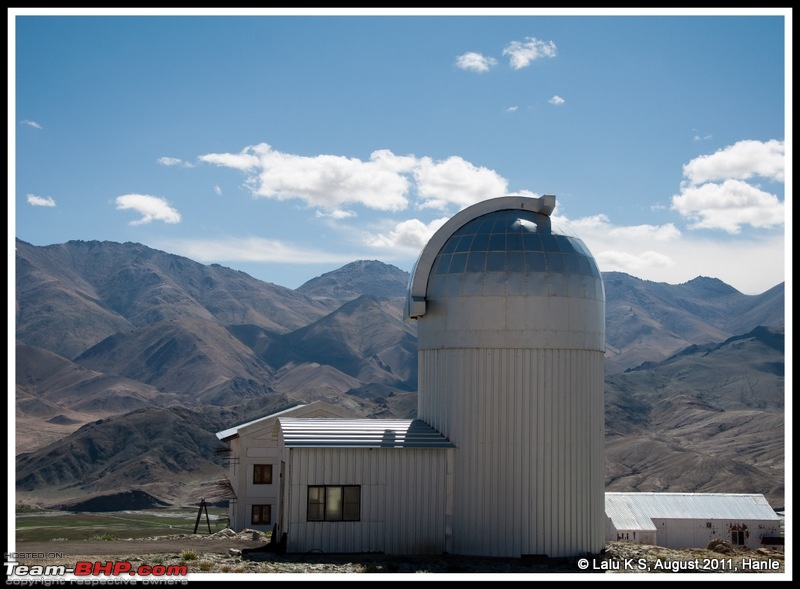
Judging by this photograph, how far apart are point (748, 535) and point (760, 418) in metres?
73.8

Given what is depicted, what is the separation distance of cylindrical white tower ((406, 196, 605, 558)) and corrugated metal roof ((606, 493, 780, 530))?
56.2 feet

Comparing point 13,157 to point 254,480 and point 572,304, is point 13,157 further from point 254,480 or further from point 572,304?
point 254,480

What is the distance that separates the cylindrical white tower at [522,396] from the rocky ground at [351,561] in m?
1.10

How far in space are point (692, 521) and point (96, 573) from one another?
32.2 m

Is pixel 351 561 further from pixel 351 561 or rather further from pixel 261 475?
pixel 261 475

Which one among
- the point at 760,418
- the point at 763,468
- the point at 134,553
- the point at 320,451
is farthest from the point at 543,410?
the point at 760,418

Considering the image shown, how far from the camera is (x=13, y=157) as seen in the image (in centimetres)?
1798

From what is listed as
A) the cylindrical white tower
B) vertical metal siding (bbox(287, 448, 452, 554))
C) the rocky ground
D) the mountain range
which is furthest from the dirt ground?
the mountain range

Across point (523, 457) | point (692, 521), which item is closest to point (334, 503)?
point (523, 457)

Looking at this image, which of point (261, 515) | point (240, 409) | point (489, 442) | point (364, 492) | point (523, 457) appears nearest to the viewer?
point (364, 492)

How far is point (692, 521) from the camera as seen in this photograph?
43719 mm

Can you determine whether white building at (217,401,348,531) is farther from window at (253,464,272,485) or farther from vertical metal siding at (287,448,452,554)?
vertical metal siding at (287,448,452,554)

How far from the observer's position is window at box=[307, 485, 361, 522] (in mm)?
25531

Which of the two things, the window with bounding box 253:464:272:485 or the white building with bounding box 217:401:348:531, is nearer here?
the white building with bounding box 217:401:348:531
